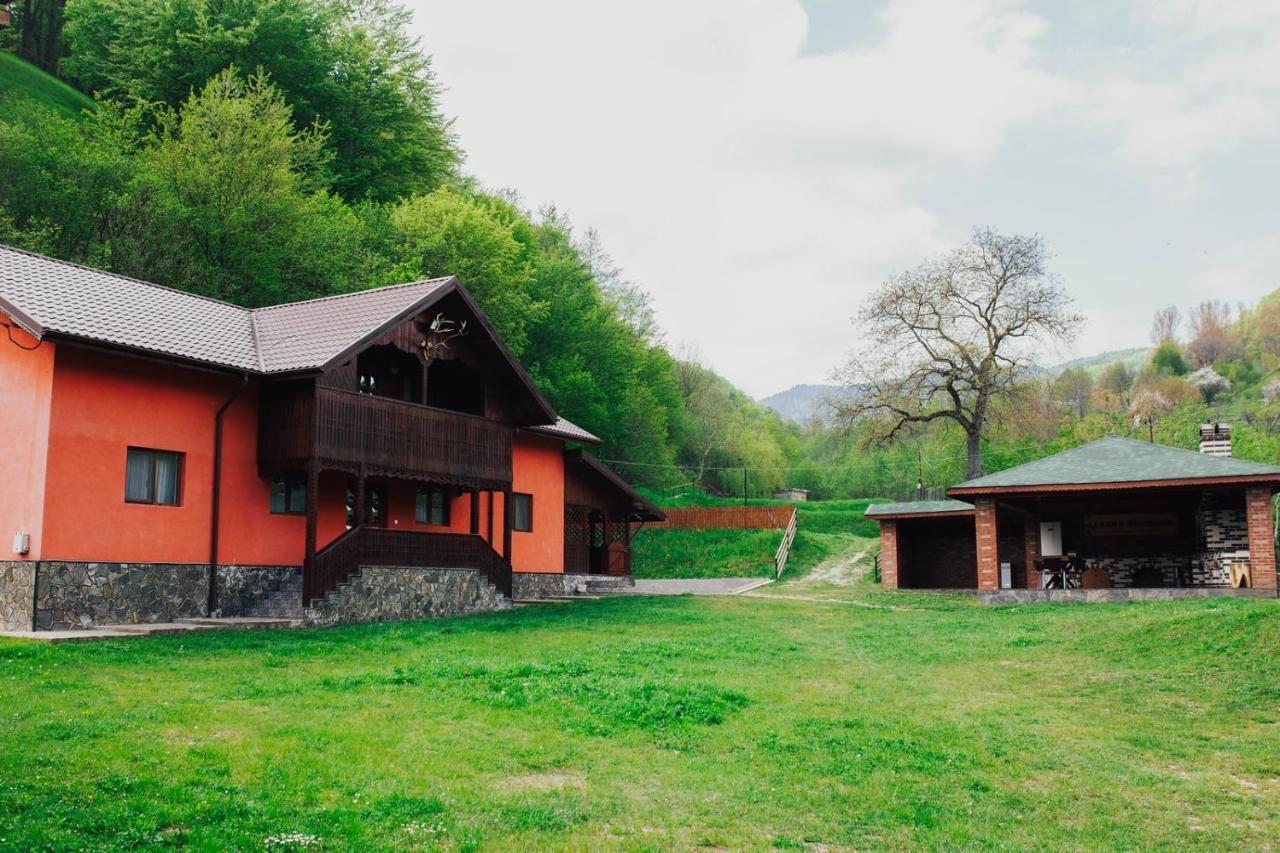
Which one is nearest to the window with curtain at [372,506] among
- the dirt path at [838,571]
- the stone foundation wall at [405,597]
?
the stone foundation wall at [405,597]

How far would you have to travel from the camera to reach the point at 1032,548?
101 feet

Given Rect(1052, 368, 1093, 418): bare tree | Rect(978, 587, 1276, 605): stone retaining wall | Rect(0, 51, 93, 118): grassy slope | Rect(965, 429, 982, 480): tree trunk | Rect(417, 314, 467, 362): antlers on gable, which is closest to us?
Rect(417, 314, 467, 362): antlers on gable

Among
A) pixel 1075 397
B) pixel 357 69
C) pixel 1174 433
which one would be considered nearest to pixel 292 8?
pixel 357 69

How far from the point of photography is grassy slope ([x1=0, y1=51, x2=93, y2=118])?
1904 inches

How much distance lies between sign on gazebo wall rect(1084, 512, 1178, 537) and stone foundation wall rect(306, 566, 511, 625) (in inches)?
669

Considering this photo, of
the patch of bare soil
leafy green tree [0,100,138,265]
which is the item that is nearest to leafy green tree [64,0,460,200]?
leafy green tree [0,100,138,265]

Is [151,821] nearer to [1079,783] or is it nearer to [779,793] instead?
[779,793]

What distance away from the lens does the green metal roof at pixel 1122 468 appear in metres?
24.9

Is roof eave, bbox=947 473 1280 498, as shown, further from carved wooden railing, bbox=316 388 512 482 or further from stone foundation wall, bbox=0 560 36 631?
stone foundation wall, bbox=0 560 36 631

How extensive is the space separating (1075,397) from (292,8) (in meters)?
91.3

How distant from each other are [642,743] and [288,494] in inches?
557

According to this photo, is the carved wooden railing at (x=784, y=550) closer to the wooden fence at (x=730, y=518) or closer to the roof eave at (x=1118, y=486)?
the wooden fence at (x=730, y=518)

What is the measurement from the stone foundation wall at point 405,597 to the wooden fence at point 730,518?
24.6 meters

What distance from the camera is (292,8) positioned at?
148 ft
